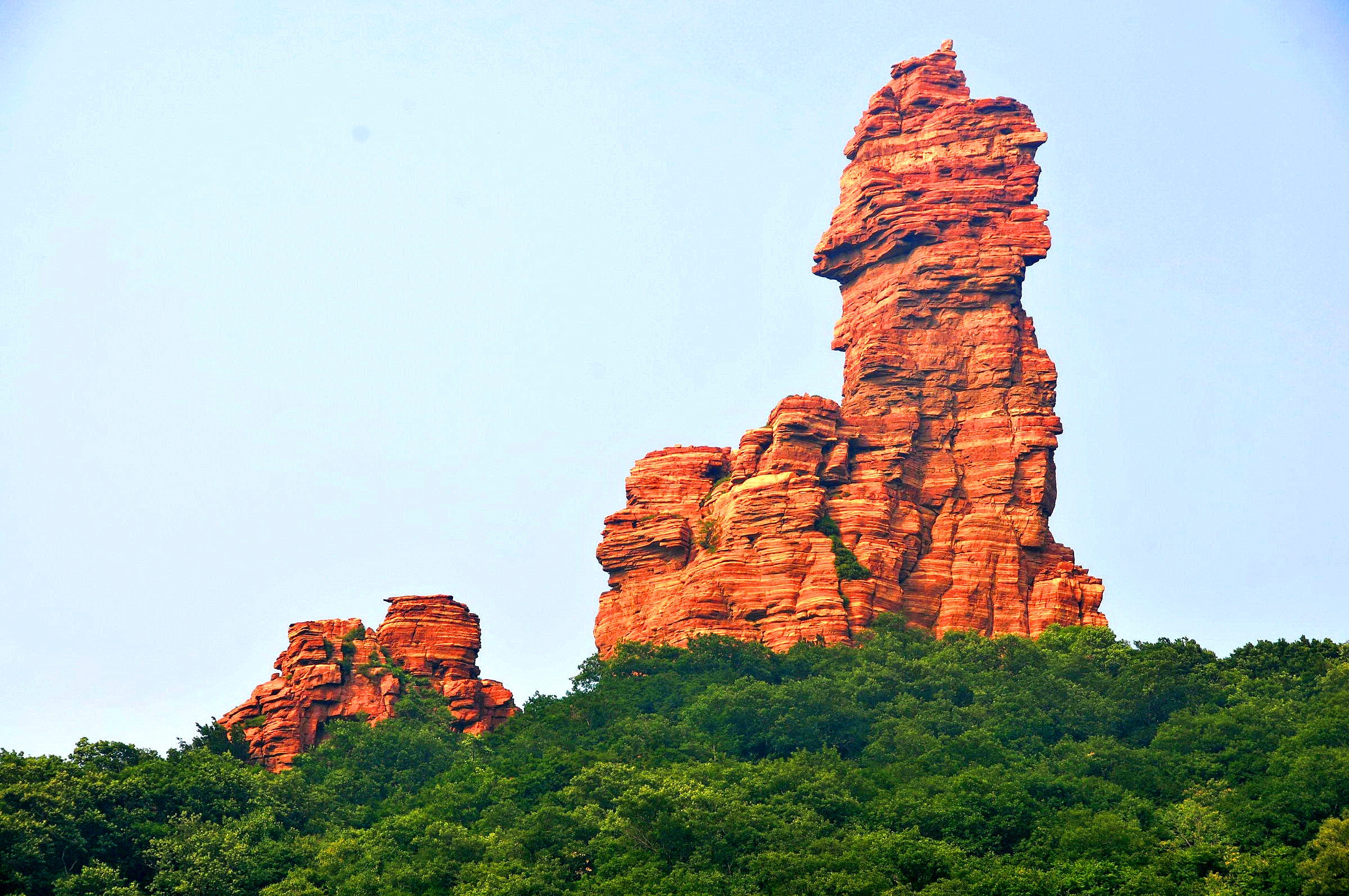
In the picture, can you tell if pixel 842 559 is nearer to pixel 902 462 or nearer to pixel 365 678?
pixel 902 462

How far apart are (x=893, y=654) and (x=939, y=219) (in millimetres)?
25063

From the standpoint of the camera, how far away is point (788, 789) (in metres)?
81.3

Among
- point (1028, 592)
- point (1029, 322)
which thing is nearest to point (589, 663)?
point (1028, 592)

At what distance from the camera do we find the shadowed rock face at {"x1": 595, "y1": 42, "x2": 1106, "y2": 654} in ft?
325

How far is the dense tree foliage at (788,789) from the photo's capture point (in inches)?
2867

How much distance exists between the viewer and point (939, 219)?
107750 mm

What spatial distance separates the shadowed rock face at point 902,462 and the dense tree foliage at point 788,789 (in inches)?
110

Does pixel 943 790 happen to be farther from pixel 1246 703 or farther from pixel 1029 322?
pixel 1029 322

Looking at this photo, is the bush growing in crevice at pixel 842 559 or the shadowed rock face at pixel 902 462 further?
the shadowed rock face at pixel 902 462

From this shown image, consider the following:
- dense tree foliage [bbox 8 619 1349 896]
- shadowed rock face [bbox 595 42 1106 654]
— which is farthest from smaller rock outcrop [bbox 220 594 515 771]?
shadowed rock face [bbox 595 42 1106 654]

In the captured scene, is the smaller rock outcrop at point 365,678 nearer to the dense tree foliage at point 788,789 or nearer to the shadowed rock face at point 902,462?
the dense tree foliage at point 788,789

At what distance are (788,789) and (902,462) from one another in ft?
85.6

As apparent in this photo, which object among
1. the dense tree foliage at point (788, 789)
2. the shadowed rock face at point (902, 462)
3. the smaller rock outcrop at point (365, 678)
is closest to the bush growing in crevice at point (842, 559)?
the shadowed rock face at point (902, 462)

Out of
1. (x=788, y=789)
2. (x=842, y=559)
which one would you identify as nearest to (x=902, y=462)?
(x=842, y=559)
